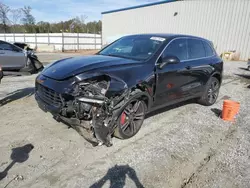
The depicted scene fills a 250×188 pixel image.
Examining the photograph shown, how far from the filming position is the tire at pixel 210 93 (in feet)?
18.6

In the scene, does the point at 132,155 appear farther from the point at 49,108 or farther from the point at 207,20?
the point at 207,20

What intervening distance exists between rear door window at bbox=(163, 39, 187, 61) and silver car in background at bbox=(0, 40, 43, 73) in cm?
718

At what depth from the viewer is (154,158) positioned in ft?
10.6

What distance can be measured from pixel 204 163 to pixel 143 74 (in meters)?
1.70

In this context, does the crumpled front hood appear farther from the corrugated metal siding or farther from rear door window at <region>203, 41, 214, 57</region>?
the corrugated metal siding

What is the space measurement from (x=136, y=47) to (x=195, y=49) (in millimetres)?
1625

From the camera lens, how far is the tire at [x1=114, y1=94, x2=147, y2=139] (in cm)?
352

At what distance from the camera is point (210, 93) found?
588cm

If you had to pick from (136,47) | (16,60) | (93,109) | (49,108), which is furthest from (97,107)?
(16,60)

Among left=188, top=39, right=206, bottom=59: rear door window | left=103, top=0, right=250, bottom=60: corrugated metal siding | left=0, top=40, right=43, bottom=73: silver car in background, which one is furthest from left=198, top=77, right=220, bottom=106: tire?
left=103, top=0, right=250, bottom=60: corrugated metal siding

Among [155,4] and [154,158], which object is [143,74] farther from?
[155,4]

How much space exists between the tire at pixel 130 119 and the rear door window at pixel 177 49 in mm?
1131

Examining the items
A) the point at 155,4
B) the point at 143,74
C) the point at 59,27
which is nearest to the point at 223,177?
the point at 143,74

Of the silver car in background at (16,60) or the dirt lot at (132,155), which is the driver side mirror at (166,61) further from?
the silver car in background at (16,60)
